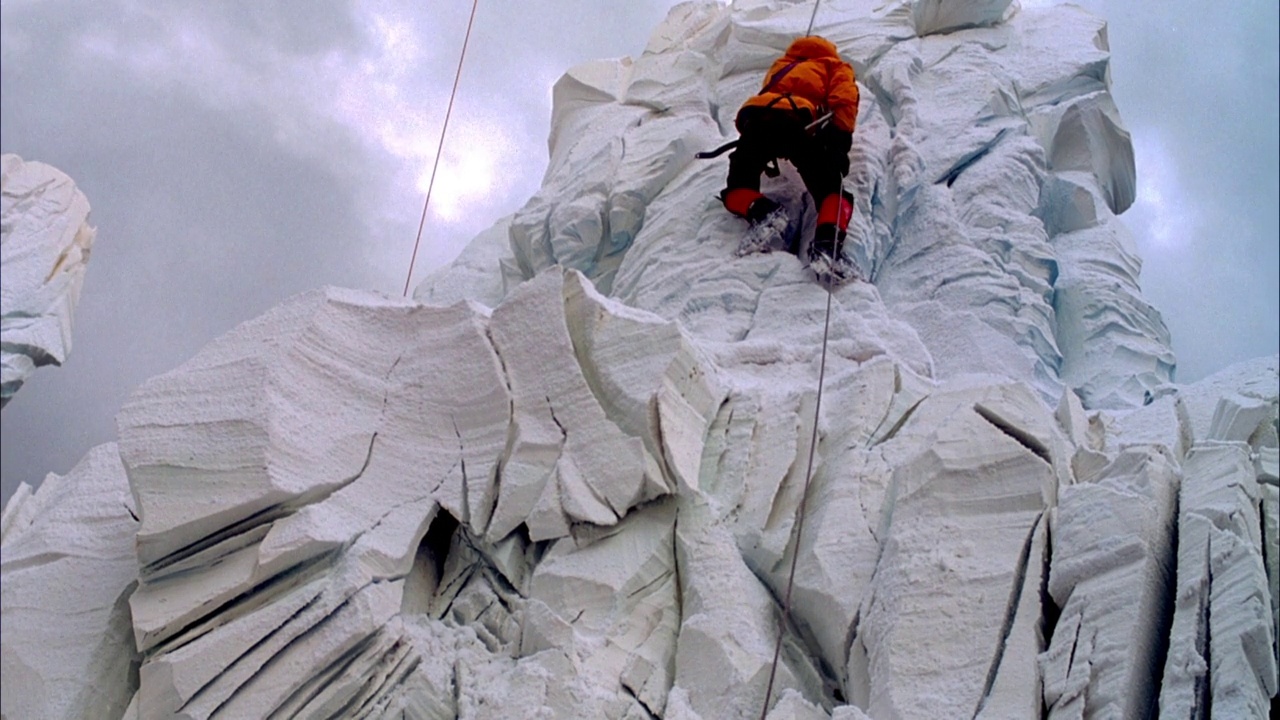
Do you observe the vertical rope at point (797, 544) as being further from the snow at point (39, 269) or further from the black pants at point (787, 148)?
the snow at point (39, 269)

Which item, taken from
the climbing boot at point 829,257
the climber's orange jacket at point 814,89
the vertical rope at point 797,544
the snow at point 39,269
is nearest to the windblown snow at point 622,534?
the vertical rope at point 797,544

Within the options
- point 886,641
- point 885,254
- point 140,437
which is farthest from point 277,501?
point 885,254

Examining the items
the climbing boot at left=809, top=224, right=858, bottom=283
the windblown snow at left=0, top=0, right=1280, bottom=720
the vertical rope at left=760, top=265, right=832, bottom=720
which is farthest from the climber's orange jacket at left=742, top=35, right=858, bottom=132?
the vertical rope at left=760, top=265, right=832, bottom=720

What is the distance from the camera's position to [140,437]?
4660 millimetres

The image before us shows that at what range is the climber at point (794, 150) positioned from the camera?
22.9 ft

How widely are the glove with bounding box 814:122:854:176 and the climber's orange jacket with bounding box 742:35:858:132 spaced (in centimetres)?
5

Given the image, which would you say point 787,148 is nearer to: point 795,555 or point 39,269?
point 795,555

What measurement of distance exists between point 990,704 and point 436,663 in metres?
1.83

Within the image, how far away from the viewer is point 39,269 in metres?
3.77

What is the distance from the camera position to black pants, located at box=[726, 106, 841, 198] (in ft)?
23.0

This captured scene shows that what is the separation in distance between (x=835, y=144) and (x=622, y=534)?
3022 mm

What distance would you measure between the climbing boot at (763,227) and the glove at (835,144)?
15.2 inches

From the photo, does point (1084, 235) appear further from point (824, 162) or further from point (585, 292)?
point (585, 292)

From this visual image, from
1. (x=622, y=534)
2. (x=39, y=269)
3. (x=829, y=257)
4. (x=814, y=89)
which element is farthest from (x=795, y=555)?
(x=814, y=89)
